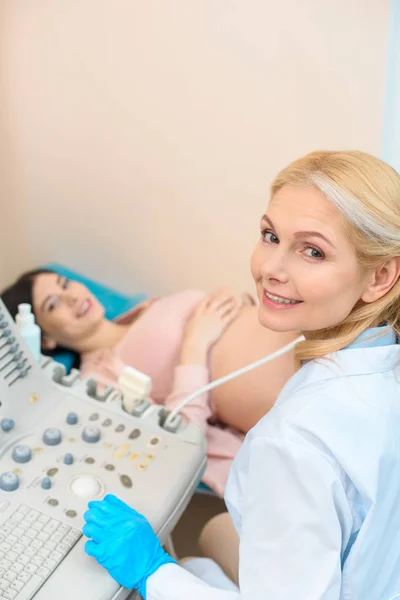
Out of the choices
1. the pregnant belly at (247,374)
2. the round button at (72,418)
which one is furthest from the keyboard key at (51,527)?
the pregnant belly at (247,374)

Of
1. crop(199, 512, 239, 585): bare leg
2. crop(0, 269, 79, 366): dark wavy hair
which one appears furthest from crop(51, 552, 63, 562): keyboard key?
crop(0, 269, 79, 366): dark wavy hair

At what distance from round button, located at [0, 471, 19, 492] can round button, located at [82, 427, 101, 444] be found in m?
0.15

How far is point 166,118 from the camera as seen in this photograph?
1988 millimetres

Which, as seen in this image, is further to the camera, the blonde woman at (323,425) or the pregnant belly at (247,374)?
the pregnant belly at (247,374)

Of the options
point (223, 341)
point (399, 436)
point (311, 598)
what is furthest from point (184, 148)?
point (311, 598)

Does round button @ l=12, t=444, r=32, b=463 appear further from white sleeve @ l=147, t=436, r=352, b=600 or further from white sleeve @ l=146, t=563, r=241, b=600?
white sleeve @ l=147, t=436, r=352, b=600

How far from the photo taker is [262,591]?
0.92 meters

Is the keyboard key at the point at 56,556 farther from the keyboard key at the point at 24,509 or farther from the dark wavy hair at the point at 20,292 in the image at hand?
the dark wavy hair at the point at 20,292

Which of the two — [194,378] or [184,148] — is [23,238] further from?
[194,378]

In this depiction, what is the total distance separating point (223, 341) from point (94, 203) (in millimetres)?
699

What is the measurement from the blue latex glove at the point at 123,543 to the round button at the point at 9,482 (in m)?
0.13

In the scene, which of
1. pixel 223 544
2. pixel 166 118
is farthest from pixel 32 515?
pixel 166 118

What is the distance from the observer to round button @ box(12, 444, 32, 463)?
114 centimetres

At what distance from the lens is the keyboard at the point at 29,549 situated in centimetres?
95
